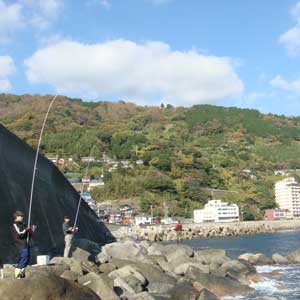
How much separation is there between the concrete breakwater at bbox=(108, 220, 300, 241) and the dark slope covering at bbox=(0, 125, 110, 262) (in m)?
53.1

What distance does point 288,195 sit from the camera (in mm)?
130625

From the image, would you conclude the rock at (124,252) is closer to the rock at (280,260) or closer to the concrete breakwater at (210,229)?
the rock at (280,260)

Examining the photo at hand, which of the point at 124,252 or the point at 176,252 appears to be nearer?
the point at 124,252

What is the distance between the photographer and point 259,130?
7800 inches

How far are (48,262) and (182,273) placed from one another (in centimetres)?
652

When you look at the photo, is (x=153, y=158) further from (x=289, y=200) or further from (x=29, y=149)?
(x=29, y=149)

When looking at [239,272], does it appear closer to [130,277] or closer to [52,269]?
[130,277]

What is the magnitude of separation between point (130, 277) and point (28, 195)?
257 inches

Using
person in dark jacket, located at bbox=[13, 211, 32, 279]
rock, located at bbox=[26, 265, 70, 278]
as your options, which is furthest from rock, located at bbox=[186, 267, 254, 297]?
person in dark jacket, located at bbox=[13, 211, 32, 279]

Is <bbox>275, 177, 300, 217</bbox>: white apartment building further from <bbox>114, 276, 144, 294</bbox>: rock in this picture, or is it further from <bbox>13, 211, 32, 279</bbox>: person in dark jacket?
<bbox>13, 211, 32, 279</bbox>: person in dark jacket

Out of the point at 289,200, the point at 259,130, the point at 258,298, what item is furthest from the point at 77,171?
the point at 258,298

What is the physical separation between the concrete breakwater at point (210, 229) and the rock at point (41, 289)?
66774 millimetres

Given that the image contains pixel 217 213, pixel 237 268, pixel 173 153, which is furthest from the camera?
pixel 173 153

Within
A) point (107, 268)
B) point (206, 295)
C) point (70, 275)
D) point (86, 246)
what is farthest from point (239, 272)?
point (70, 275)
